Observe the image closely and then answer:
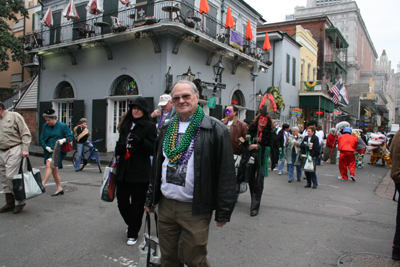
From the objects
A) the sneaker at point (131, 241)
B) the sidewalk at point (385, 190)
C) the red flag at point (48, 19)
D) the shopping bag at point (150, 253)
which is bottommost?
the sidewalk at point (385, 190)

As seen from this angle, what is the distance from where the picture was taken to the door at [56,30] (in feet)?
55.4

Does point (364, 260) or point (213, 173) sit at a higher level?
point (213, 173)

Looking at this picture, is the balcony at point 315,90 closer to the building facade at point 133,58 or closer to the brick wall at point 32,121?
the building facade at point 133,58

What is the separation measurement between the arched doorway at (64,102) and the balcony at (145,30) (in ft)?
7.05

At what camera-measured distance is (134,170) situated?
3793 mm

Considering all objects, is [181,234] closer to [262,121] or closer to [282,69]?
[262,121]

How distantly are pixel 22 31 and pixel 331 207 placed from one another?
2767 centimetres

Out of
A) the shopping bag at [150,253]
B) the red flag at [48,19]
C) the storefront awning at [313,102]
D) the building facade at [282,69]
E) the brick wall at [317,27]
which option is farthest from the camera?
the brick wall at [317,27]

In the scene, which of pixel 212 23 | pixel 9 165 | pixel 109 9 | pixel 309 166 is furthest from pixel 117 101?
pixel 309 166

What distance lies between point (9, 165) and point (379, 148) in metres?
15.7

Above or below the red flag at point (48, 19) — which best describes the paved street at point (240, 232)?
below

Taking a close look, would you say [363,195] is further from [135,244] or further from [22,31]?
[22,31]

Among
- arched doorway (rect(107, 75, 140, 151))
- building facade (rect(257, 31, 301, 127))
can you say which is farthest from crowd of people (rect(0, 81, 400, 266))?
building facade (rect(257, 31, 301, 127))

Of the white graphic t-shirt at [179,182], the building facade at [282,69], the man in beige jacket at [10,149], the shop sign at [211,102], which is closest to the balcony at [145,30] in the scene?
the shop sign at [211,102]
